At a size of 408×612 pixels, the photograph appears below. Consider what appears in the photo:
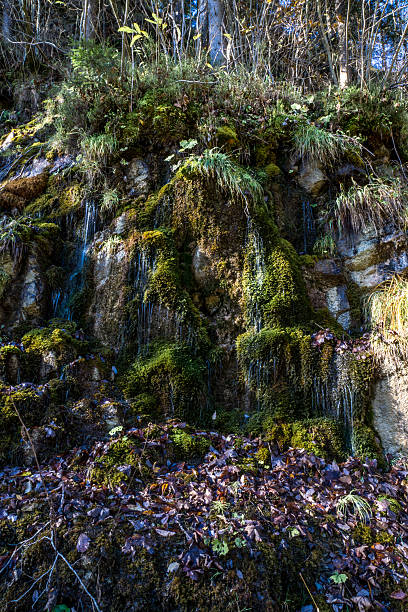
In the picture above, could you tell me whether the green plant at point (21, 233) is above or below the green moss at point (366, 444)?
above

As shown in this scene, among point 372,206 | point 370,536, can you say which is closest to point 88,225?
point 372,206

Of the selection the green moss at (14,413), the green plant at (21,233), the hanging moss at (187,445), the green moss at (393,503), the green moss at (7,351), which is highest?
the green plant at (21,233)

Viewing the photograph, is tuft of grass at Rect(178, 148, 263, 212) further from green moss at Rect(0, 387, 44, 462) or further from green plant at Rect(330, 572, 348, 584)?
green plant at Rect(330, 572, 348, 584)

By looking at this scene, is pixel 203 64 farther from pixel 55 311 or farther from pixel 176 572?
pixel 176 572

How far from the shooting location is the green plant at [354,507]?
3006 millimetres

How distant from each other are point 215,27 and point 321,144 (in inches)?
192

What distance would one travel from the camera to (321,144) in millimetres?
5914

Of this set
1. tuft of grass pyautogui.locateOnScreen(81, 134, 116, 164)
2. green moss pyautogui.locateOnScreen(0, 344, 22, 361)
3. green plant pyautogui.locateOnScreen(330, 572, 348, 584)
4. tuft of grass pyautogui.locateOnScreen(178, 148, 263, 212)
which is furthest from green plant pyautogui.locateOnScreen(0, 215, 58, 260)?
green plant pyautogui.locateOnScreen(330, 572, 348, 584)

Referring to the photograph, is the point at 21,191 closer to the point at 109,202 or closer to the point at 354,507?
the point at 109,202

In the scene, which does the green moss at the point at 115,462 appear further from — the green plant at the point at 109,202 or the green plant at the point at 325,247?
the green plant at the point at 325,247

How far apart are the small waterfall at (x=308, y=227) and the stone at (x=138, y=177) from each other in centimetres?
260

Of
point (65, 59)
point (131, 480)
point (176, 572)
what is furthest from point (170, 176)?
point (65, 59)

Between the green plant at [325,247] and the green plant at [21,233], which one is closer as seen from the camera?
the green plant at [21,233]

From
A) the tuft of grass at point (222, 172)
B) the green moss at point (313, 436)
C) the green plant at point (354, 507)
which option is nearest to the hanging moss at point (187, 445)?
the green moss at point (313, 436)
